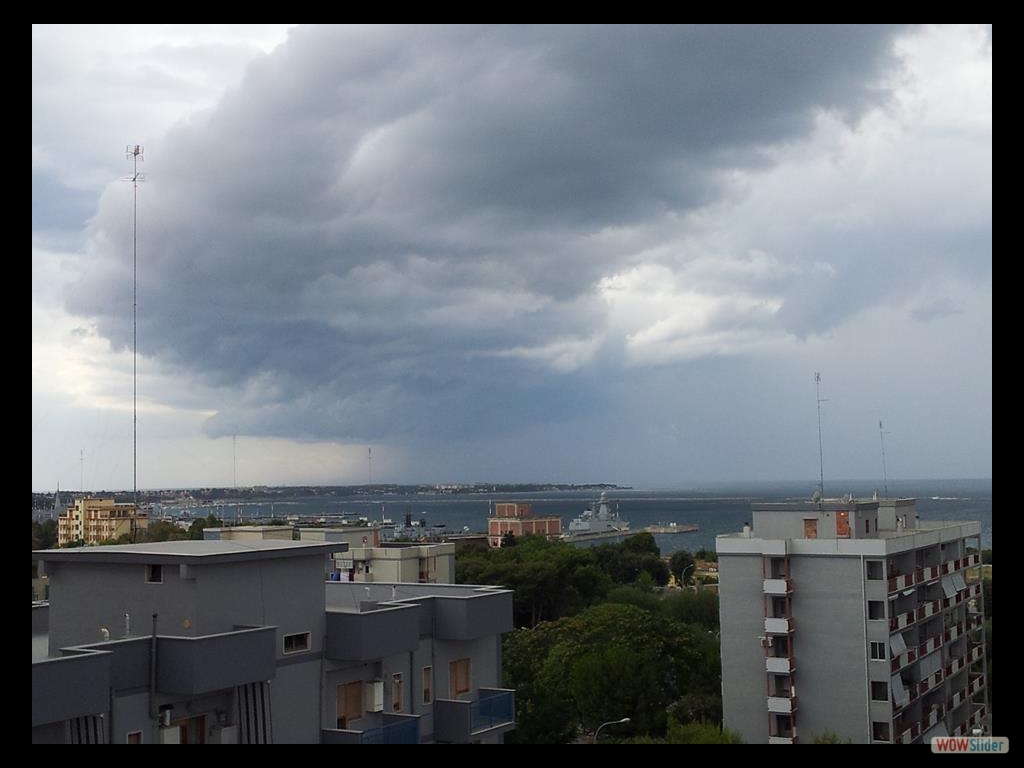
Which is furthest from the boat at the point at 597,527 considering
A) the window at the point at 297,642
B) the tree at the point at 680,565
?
the window at the point at 297,642

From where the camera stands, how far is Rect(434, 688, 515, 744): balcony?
10734 mm

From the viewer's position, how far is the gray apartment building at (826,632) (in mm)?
21250

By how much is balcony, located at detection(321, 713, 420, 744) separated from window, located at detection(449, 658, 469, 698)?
1.11 metres

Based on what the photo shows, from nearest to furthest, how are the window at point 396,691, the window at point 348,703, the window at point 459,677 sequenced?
1. the window at point 348,703
2. the window at point 396,691
3. the window at point 459,677

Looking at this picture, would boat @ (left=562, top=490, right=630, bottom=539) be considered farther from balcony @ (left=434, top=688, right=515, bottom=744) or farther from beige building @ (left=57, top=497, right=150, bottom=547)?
balcony @ (left=434, top=688, right=515, bottom=744)

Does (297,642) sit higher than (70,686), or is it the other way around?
(70,686)

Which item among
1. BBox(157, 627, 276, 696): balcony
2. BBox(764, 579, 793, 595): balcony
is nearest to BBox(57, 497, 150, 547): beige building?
BBox(764, 579, 793, 595): balcony

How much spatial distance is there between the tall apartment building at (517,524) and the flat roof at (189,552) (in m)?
71.1

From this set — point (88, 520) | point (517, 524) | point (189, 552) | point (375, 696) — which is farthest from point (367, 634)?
point (517, 524)

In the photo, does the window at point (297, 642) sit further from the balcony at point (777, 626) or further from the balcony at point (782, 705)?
the balcony at point (782, 705)

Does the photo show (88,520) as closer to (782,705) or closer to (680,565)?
(680,565)

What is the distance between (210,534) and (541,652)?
18.7 meters

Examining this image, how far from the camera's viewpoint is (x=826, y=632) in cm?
2159

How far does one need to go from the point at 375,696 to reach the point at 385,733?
0.56m
